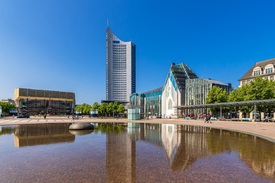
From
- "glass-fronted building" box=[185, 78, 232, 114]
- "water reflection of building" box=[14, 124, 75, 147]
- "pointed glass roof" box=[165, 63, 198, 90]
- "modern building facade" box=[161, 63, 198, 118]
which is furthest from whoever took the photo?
"pointed glass roof" box=[165, 63, 198, 90]

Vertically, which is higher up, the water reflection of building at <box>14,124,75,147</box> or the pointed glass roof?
the pointed glass roof

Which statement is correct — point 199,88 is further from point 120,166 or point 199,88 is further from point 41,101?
point 41,101

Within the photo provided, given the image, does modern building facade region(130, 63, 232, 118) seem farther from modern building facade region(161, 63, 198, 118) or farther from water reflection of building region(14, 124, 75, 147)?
water reflection of building region(14, 124, 75, 147)

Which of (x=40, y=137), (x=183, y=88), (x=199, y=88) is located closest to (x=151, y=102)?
(x=183, y=88)

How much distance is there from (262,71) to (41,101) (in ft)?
538

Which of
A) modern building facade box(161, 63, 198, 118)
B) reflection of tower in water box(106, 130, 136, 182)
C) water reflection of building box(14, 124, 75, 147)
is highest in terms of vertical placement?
modern building facade box(161, 63, 198, 118)

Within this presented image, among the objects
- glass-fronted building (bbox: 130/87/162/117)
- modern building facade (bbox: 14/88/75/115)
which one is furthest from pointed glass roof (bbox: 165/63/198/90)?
modern building facade (bbox: 14/88/75/115)

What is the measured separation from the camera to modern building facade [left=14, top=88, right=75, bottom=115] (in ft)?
463

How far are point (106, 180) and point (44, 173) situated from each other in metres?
2.59

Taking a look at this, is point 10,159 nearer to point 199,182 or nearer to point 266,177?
point 199,182

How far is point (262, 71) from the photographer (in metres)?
60.7

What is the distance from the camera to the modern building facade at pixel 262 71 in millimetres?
57250

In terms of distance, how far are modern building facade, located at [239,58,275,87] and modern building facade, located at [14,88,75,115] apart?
13634 centimetres

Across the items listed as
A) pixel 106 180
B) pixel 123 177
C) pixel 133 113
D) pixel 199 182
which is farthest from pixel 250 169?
pixel 133 113
